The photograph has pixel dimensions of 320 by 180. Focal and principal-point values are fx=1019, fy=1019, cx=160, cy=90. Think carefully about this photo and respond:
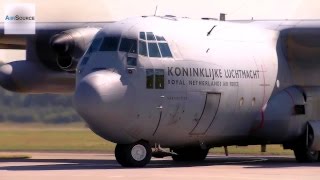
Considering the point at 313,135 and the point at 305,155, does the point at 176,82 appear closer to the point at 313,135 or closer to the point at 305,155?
the point at 313,135

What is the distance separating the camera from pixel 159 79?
81.0ft

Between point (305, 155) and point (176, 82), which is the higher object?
point (176, 82)

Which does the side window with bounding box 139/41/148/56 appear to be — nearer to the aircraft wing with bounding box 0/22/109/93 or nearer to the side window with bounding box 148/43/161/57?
the side window with bounding box 148/43/161/57

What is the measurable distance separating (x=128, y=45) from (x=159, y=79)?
1.11m

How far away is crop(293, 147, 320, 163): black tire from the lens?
28.2m

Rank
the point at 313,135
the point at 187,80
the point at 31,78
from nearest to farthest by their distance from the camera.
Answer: the point at 187,80 → the point at 313,135 → the point at 31,78

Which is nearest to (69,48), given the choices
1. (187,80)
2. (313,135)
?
(187,80)

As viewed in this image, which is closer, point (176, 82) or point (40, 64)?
point (176, 82)

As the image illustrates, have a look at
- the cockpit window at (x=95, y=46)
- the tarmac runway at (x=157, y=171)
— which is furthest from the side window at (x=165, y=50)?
the tarmac runway at (x=157, y=171)

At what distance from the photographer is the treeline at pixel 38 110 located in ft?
142

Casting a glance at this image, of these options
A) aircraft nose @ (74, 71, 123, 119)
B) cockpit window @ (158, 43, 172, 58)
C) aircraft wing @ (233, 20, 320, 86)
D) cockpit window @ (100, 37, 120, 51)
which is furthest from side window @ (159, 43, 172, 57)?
aircraft wing @ (233, 20, 320, 86)

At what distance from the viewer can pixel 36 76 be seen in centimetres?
3192

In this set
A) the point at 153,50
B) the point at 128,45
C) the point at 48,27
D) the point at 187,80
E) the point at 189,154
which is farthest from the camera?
the point at 48,27

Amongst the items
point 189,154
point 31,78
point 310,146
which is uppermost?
point 31,78
